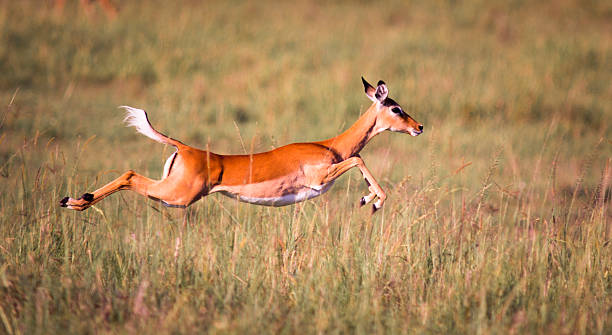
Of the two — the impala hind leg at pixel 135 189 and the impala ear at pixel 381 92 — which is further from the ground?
the impala ear at pixel 381 92

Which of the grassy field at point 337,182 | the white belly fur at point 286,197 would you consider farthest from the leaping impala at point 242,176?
the grassy field at point 337,182

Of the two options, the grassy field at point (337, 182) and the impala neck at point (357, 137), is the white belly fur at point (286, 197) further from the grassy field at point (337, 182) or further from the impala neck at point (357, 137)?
the grassy field at point (337, 182)

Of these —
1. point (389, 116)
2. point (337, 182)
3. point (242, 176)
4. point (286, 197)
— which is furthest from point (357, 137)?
point (337, 182)

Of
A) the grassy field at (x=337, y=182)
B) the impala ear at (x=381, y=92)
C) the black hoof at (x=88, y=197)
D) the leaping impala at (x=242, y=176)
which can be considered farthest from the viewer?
the grassy field at (x=337, y=182)

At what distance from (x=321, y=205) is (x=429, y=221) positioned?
75 centimetres

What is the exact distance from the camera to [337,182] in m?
7.03

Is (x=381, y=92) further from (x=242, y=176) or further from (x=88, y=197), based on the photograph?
(x=88, y=197)

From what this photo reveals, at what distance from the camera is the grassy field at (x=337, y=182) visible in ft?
12.0

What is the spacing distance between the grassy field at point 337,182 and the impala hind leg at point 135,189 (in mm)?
→ 648

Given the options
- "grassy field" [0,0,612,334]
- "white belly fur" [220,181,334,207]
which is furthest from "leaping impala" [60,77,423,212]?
"grassy field" [0,0,612,334]

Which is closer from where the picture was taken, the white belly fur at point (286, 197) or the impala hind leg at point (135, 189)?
the impala hind leg at point (135, 189)

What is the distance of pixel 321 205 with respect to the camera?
15.0 feet

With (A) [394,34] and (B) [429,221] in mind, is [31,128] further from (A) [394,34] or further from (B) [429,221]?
(A) [394,34]

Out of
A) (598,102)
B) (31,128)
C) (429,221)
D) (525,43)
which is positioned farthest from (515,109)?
(31,128)
